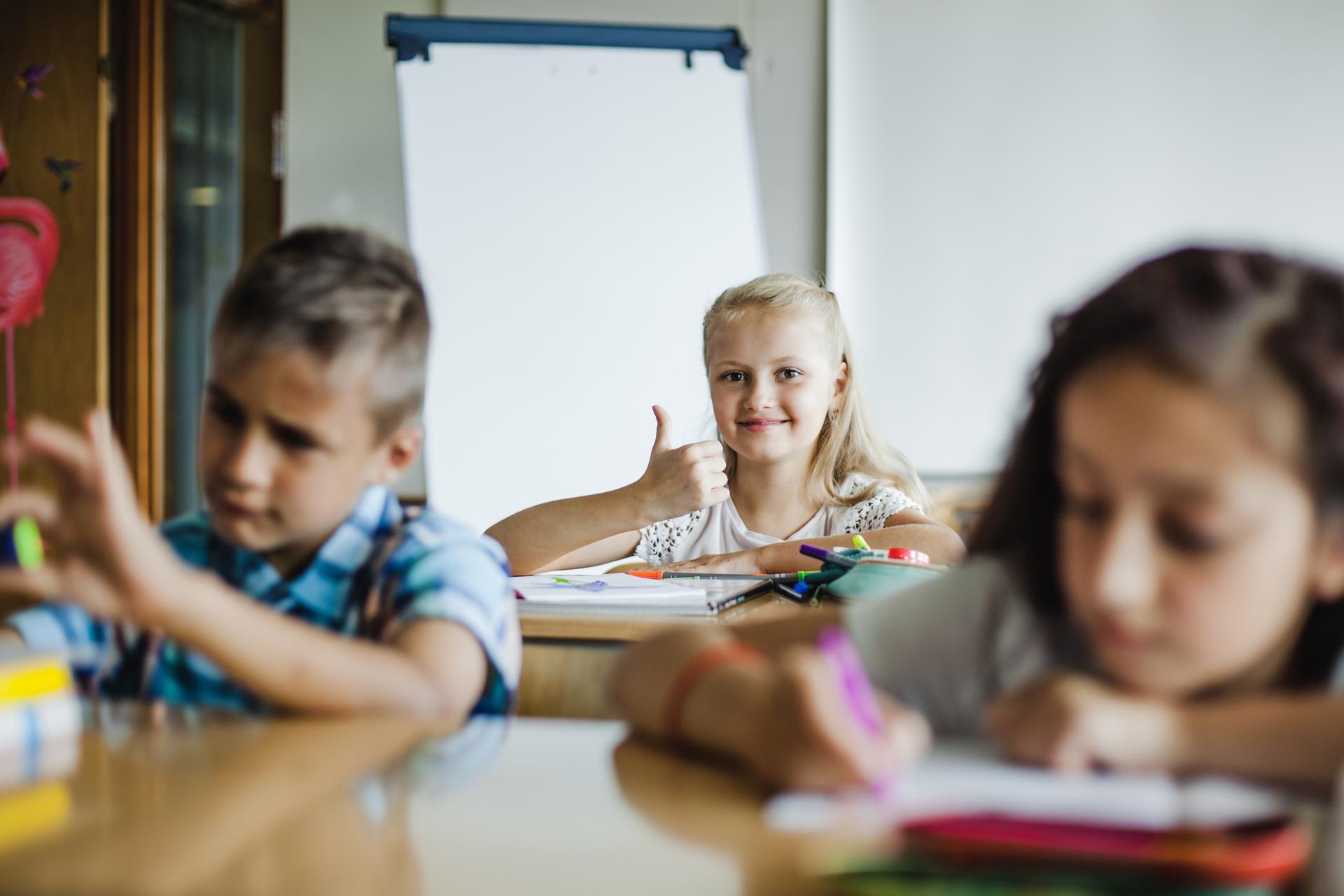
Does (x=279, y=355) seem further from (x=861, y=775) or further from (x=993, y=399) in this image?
(x=993, y=399)

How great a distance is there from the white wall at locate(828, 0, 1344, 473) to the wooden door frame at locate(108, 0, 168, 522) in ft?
6.00

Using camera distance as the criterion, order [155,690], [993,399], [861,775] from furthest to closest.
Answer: [993,399]
[155,690]
[861,775]

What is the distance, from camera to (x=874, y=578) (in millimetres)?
1304

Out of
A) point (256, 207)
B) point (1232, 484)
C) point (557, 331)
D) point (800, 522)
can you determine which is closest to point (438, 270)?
point (557, 331)

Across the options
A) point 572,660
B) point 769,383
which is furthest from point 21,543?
point 769,383

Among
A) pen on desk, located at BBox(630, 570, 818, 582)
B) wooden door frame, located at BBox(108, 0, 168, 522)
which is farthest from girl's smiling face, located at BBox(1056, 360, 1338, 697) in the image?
wooden door frame, located at BBox(108, 0, 168, 522)

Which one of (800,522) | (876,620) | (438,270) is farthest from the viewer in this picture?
(438,270)

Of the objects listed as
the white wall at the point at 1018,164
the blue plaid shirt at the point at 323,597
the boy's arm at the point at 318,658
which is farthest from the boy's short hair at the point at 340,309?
the white wall at the point at 1018,164

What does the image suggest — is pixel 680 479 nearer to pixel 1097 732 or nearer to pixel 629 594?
pixel 629 594

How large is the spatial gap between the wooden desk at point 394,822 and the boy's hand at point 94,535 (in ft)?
0.26

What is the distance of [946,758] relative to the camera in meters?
0.58

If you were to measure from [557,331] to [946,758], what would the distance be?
2523 millimetres

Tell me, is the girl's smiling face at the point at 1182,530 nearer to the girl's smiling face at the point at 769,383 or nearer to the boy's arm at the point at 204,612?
the boy's arm at the point at 204,612

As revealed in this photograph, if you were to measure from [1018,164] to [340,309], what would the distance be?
107 inches
